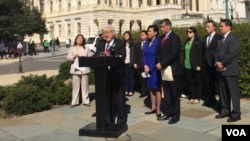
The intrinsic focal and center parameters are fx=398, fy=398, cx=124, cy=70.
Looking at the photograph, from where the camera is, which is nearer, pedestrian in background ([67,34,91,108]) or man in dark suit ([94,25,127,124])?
man in dark suit ([94,25,127,124])

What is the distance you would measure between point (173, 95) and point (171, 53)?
912 mm

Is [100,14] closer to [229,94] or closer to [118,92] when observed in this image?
[118,92]

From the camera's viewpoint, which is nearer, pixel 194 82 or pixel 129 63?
pixel 194 82

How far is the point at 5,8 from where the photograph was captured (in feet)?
171

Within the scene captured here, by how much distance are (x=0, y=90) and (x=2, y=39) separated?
4306 cm

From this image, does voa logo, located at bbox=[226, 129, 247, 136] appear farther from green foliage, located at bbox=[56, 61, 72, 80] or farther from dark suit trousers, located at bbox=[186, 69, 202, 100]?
green foliage, located at bbox=[56, 61, 72, 80]

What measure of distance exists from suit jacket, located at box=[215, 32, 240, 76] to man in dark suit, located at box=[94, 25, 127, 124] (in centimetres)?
202

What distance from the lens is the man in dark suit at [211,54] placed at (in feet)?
30.1

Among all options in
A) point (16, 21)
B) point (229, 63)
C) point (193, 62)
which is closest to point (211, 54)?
point (193, 62)

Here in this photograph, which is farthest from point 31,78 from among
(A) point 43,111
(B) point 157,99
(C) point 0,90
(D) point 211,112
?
(D) point 211,112

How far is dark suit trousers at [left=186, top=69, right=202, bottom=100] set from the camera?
10.1 m

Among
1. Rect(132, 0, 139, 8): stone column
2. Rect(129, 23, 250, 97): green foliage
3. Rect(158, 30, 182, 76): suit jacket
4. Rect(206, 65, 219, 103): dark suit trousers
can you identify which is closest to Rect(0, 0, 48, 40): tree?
Rect(132, 0, 139, 8): stone column

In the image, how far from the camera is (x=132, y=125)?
827 cm

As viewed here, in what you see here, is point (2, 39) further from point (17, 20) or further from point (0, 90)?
point (0, 90)
